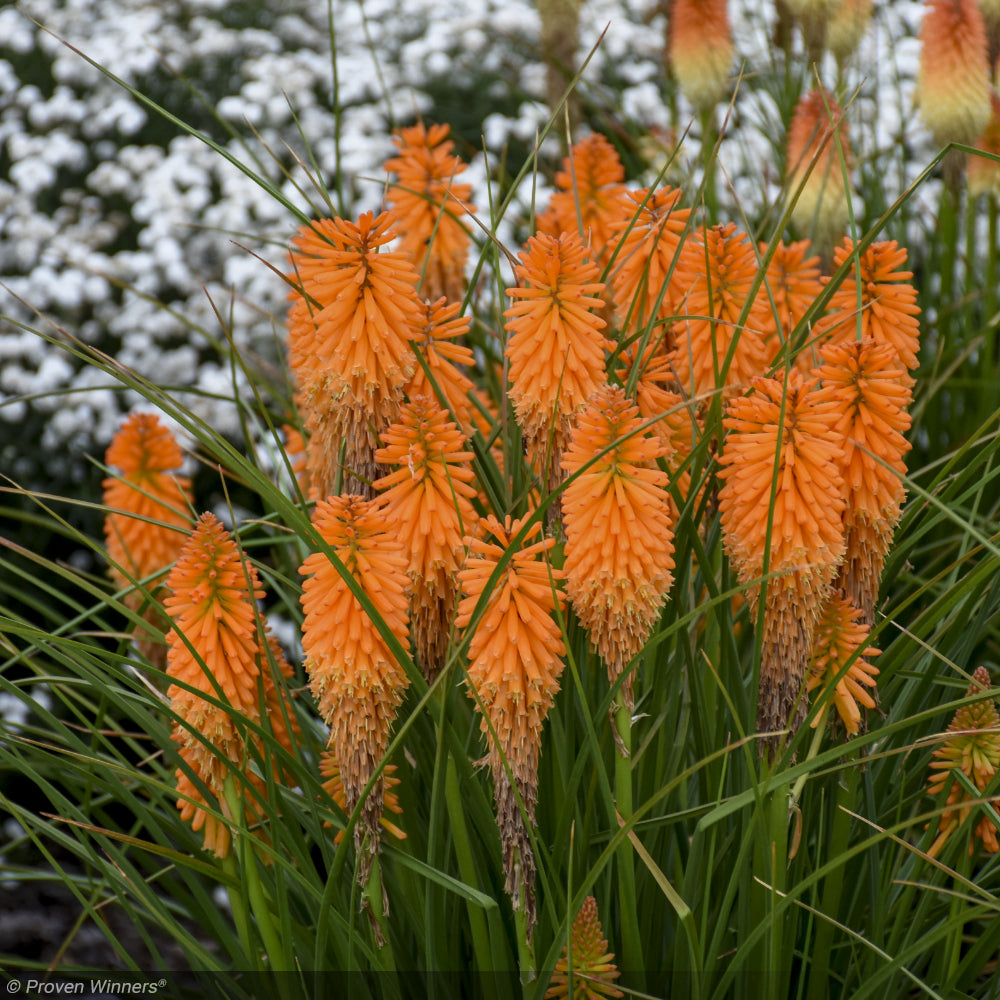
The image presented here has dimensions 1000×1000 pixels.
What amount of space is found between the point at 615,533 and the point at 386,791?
1.89ft

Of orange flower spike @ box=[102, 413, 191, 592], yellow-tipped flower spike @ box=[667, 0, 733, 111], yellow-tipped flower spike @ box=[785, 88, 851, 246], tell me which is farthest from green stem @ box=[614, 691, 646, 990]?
yellow-tipped flower spike @ box=[667, 0, 733, 111]

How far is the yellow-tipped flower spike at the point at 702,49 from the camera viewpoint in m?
3.38

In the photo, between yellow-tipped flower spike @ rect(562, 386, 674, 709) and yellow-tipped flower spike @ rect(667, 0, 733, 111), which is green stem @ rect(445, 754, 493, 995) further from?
yellow-tipped flower spike @ rect(667, 0, 733, 111)

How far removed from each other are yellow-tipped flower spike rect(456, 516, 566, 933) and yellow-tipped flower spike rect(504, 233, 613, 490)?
224 mm

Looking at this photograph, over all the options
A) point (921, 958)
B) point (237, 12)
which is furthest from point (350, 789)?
point (237, 12)

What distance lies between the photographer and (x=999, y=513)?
2.72 m

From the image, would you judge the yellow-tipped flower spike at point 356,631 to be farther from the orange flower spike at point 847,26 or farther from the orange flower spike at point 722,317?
the orange flower spike at point 847,26

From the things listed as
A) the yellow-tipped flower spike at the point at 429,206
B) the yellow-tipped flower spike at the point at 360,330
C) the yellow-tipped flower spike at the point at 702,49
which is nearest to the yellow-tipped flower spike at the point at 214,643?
the yellow-tipped flower spike at the point at 360,330

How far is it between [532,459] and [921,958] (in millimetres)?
1133

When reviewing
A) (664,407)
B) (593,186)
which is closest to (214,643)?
(664,407)

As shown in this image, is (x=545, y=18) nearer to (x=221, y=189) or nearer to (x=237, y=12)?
(x=221, y=189)

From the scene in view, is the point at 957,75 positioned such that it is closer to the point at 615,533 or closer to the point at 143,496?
the point at 615,533

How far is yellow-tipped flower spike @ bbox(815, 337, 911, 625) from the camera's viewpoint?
163 cm

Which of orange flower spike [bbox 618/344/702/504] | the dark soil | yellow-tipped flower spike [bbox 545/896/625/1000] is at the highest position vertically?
orange flower spike [bbox 618/344/702/504]
